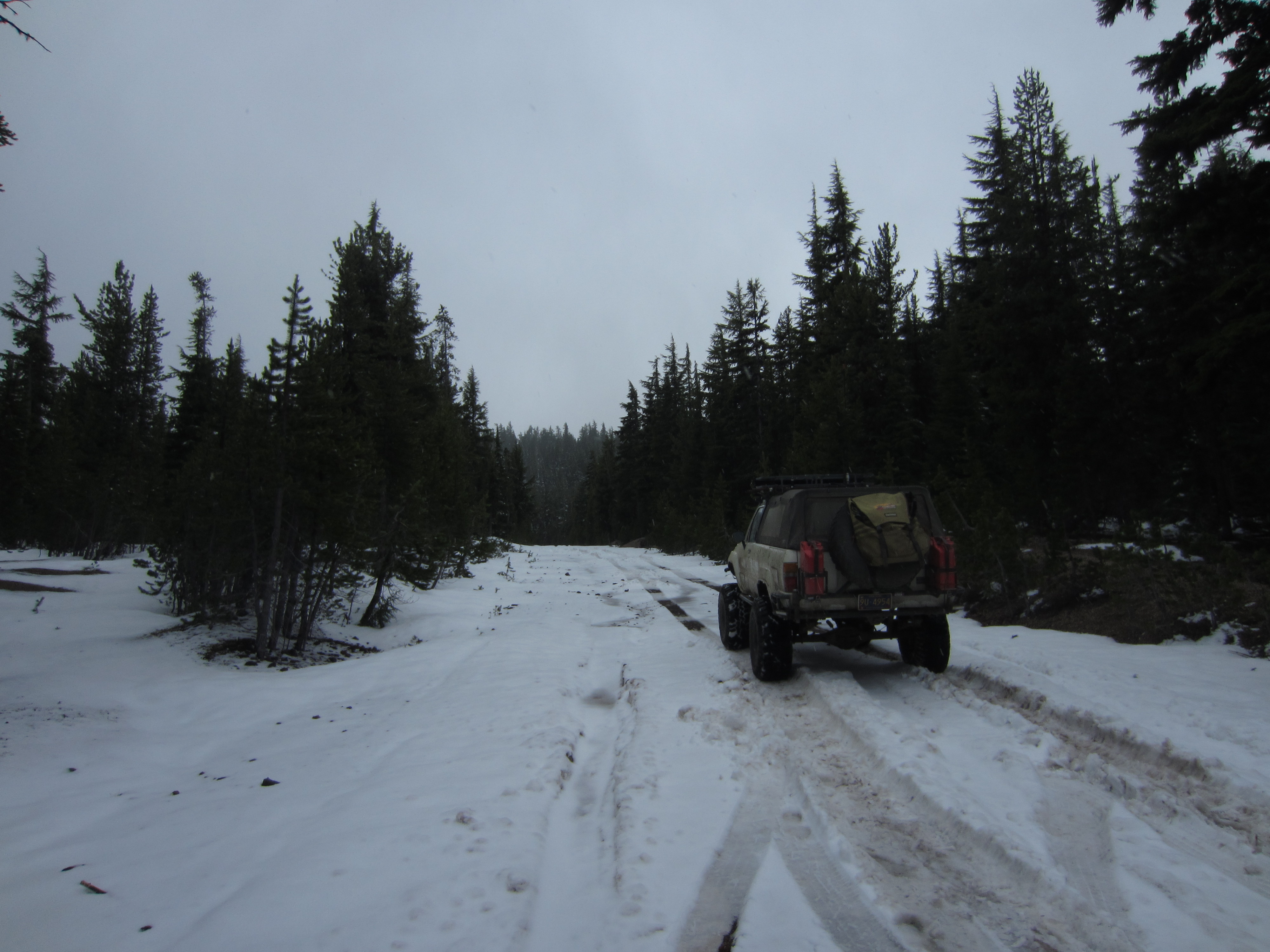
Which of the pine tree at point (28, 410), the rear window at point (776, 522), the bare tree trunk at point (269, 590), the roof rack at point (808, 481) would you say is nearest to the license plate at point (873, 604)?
the rear window at point (776, 522)

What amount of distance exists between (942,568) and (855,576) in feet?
3.21

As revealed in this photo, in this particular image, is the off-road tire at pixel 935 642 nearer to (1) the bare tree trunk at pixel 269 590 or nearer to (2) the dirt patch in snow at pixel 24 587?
(1) the bare tree trunk at pixel 269 590

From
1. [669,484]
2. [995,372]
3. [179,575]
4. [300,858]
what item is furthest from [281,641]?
[669,484]

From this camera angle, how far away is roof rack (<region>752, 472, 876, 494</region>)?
795 centimetres

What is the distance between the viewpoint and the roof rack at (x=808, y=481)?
26.1 feet

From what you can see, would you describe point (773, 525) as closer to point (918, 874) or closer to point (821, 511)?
point (821, 511)

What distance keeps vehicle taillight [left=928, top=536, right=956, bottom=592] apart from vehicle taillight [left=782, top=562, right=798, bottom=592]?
4.98ft

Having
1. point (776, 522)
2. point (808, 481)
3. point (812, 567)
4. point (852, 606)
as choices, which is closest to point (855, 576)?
point (852, 606)

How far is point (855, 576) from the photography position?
651 cm

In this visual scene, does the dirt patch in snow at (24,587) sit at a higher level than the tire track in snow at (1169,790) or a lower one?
higher

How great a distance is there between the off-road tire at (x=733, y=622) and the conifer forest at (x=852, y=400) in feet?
17.4

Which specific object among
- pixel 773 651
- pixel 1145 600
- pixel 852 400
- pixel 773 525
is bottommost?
pixel 773 651

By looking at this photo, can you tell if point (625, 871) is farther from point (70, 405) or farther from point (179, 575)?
point (70, 405)

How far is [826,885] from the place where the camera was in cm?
316
